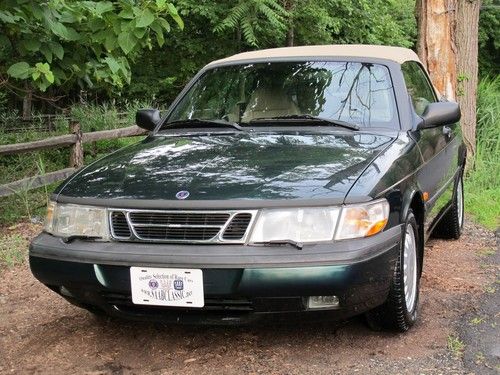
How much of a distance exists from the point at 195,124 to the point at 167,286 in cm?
152

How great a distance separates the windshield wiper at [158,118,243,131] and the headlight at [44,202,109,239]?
1157mm

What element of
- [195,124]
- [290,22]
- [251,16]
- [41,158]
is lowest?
[41,158]

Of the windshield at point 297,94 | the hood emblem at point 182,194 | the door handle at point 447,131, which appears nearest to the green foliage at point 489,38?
the door handle at point 447,131

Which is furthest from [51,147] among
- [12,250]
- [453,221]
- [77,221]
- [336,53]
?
[77,221]

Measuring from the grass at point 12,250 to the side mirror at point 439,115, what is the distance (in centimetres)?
338

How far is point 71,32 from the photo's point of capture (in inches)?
218

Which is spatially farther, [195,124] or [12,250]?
[12,250]

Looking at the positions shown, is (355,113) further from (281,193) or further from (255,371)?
(255,371)

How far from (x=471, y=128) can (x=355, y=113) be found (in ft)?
16.7

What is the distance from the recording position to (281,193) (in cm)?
302

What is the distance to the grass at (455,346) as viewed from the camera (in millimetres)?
Result: 3324

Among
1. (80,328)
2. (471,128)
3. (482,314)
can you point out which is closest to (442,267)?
(482,314)

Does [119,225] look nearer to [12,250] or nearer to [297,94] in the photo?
[297,94]

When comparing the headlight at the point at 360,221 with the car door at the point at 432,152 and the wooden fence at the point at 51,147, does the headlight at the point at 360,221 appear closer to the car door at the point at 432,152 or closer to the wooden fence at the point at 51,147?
the car door at the point at 432,152
